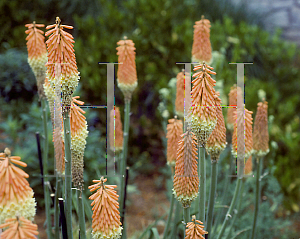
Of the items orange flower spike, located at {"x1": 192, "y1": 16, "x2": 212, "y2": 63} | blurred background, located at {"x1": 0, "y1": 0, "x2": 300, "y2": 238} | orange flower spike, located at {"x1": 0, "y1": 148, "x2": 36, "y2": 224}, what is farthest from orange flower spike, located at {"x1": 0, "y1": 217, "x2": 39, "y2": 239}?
blurred background, located at {"x1": 0, "y1": 0, "x2": 300, "y2": 238}

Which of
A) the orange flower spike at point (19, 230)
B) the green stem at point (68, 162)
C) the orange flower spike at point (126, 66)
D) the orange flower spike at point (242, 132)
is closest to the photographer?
the orange flower spike at point (19, 230)

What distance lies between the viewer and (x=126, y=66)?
2.13 meters

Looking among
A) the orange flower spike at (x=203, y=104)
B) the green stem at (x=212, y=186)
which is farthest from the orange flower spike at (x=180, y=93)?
the orange flower spike at (x=203, y=104)

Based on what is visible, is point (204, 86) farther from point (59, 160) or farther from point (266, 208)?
point (266, 208)

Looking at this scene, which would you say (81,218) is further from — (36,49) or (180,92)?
(180,92)

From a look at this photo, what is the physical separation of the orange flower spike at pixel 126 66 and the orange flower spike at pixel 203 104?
2.74ft

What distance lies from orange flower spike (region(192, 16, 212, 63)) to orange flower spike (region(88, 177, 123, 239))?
1314mm

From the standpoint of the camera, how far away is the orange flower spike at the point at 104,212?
1.17 m

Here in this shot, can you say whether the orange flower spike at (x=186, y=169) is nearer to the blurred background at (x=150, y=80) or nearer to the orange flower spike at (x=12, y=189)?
the orange flower spike at (x=12, y=189)

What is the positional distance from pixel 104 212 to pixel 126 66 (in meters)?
1.16

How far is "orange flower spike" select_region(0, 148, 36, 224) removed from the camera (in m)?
0.99

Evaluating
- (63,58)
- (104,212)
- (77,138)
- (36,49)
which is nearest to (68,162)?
(77,138)

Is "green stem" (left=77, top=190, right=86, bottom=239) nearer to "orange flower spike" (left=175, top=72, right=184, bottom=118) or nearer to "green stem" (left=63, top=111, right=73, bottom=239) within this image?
"green stem" (left=63, top=111, right=73, bottom=239)

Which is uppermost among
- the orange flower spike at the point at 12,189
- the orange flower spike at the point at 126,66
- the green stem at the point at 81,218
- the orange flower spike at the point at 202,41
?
the orange flower spike at the point at 202,41
